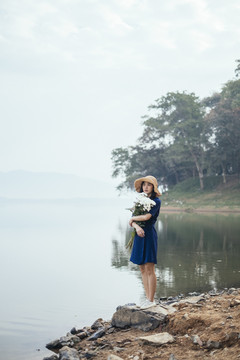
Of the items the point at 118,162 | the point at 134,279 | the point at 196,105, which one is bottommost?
the point at 134,279

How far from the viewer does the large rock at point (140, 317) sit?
5820 millimetres

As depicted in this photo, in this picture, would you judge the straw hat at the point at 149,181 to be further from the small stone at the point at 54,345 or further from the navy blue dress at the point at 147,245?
the small stone at the point at 54,345

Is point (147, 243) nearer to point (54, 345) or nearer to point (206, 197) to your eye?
point (54, 345)

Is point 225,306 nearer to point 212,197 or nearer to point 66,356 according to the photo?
point 66,356

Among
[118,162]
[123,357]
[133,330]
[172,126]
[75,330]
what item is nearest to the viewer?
[123,357]

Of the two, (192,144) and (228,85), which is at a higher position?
(228,85)

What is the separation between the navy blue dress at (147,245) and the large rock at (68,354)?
151 centimetres

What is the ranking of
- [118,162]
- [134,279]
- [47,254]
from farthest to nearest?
[118,162]
[47,254]
[134,279]

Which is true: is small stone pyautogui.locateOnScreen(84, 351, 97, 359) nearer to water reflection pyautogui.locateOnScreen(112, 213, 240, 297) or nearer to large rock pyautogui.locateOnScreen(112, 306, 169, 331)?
large rock pyautogui.locateOnScreen(112, 306, 169, 331)

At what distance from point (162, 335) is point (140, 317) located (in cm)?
71

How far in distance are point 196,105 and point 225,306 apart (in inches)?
1967

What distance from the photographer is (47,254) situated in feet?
52.1

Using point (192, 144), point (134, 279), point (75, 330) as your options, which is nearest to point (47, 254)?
point (134, 279)

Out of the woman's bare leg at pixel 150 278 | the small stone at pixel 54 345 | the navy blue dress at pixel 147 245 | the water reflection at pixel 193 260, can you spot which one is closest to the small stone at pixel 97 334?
the small stone at pixel 54 345
